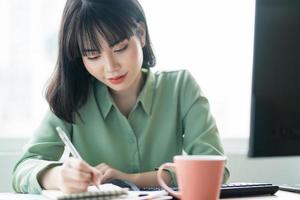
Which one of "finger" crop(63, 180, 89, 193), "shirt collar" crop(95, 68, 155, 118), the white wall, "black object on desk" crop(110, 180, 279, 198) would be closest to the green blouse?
"shirt collar" crop(95, 68, 155, 118)

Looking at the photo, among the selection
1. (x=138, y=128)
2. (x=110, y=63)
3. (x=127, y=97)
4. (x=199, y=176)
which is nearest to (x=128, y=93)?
(x=127, y=97)

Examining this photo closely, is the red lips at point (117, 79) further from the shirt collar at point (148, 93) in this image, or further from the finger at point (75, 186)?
the finger at point (75, 186)

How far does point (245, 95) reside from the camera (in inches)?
79.9

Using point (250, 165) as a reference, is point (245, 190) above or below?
above

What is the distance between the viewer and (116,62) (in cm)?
124

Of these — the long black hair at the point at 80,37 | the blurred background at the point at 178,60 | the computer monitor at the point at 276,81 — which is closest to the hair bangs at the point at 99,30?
the long black hair at the point at 80,37

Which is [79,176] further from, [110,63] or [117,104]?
[117,104]

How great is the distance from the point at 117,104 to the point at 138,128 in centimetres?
10

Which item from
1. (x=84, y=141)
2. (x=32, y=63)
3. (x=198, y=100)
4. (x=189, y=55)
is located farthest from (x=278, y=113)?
(x=32, y=63)

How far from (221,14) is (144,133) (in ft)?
2.74

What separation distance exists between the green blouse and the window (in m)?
0.42

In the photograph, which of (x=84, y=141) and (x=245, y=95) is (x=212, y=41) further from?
(x=84, y=141)

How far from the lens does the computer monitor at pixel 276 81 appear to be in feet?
3.15

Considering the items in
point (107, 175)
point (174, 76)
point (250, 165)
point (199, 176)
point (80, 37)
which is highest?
point (80, 37)
